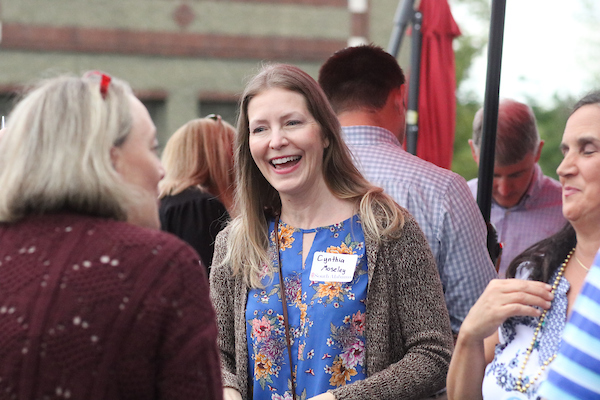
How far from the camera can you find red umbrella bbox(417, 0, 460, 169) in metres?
3.75

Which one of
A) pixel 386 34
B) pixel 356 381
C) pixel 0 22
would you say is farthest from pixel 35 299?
pixel 386 34

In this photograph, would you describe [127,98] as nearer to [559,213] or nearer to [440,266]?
[440,266]

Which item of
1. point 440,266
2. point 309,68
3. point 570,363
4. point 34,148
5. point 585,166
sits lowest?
point 309,68

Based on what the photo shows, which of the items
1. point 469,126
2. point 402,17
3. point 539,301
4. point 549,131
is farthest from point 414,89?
point 549,131

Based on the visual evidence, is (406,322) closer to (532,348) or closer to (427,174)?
(532,348)

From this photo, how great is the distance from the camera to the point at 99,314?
123cm

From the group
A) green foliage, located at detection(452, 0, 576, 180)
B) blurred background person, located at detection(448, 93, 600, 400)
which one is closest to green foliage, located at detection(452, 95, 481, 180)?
green foliage, located at detection(452, 0, 576, 180)

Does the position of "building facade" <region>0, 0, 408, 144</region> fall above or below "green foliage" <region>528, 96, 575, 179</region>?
above

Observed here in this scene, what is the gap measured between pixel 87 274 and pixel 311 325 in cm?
94

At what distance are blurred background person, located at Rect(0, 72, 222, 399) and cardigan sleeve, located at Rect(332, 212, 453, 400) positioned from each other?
0.78 meters

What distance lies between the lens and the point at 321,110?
2.27 meters

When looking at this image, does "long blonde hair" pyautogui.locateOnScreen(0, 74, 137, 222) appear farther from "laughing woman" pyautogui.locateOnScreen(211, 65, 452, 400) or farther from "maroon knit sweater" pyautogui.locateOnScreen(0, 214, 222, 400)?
"laughing woman" pyautogui.locateOnScreen(211, 65, 452, 400)

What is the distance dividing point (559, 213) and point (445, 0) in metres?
1.35

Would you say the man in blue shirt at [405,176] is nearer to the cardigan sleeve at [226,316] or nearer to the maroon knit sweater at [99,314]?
the cardigan sleeve at [226,316]
